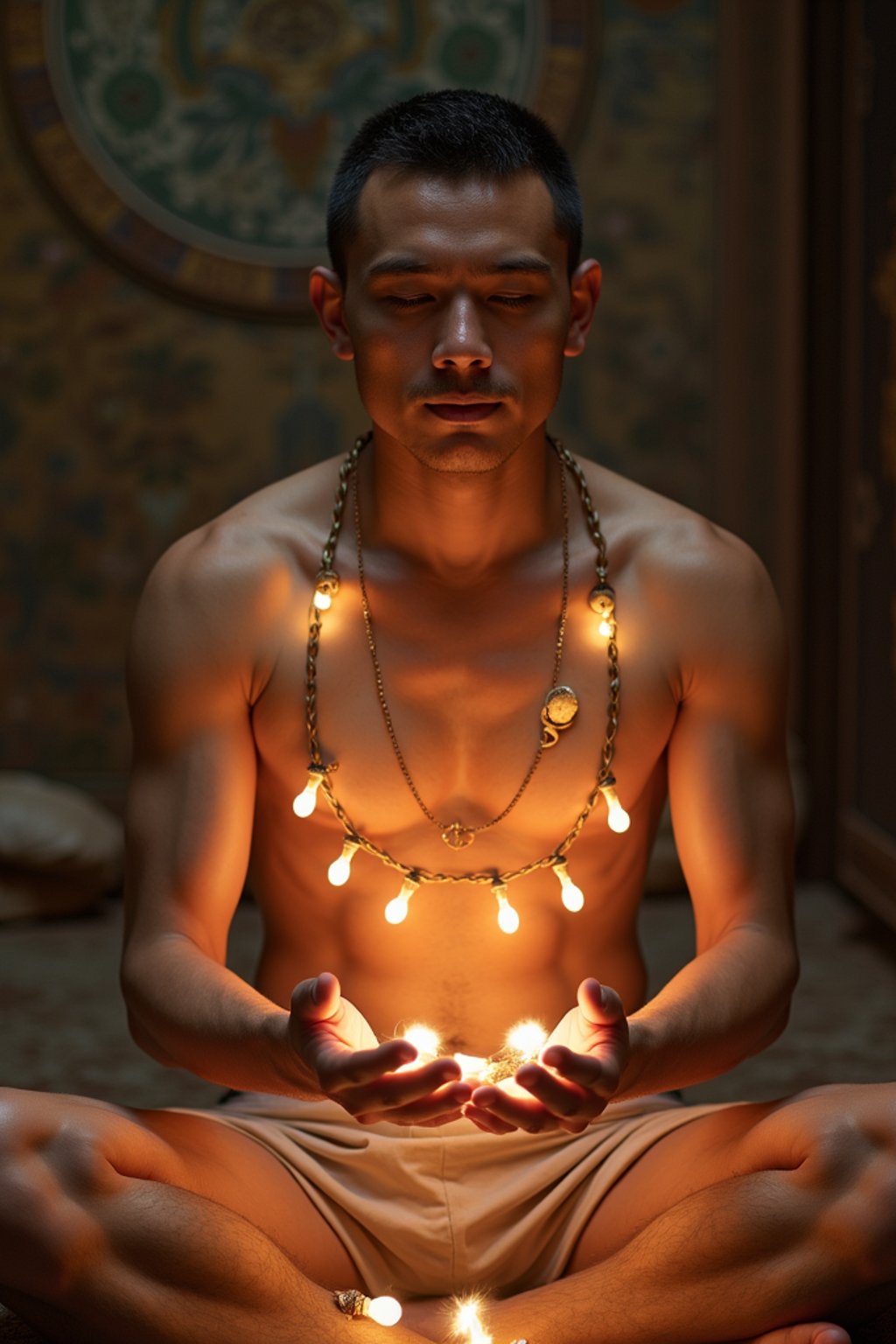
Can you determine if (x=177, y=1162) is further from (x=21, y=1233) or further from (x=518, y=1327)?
(x=518, y=1327)

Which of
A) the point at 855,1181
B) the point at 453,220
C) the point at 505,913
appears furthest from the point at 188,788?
the point at 855,1181

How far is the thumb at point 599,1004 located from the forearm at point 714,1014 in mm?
97

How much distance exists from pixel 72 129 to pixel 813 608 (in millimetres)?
2317

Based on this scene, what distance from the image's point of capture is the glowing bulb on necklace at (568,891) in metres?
1.86

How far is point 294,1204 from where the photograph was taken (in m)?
1.82

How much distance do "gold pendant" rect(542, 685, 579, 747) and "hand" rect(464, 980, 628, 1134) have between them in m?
0.45

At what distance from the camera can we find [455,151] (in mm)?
1859

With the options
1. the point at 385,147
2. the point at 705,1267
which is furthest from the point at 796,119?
the point at 705,1267

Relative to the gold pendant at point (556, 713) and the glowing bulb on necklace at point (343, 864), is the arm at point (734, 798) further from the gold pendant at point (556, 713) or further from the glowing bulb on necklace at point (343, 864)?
the glowing bulb on necklace at point (343, 864)

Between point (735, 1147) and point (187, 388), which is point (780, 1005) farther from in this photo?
point (187, 388)

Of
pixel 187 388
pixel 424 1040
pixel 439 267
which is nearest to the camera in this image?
pixel 424 1040

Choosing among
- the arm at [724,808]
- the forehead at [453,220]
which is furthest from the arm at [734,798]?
the forehead at [453,220]

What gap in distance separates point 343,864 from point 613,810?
317 mm

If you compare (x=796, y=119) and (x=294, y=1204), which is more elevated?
(x=796, y=119)
